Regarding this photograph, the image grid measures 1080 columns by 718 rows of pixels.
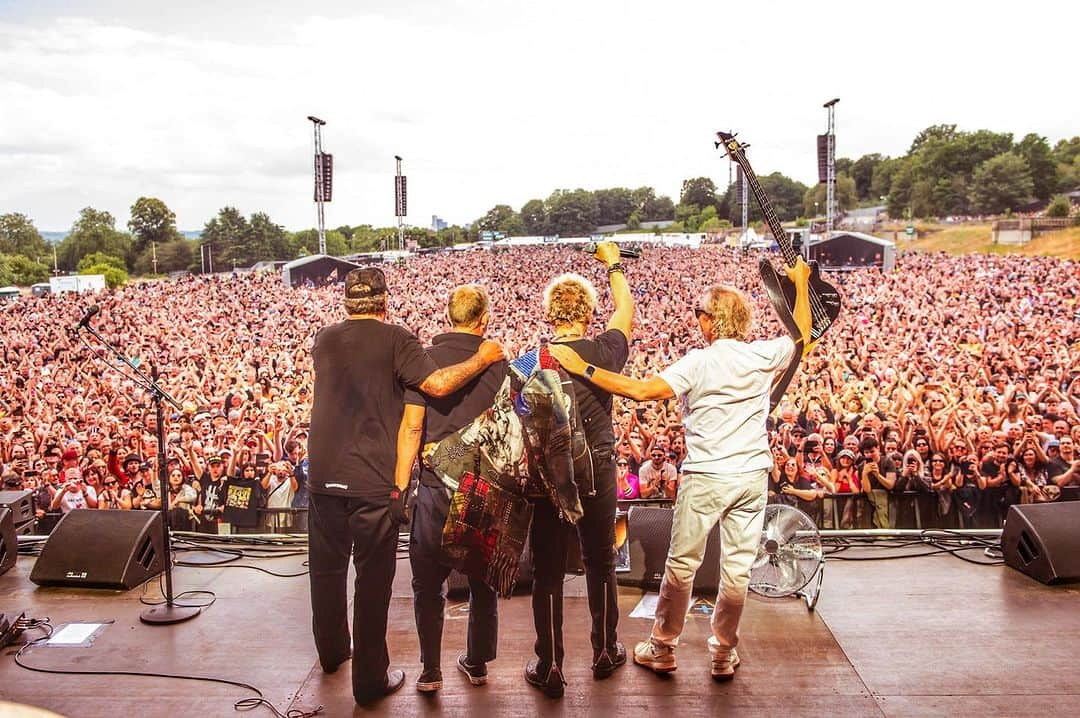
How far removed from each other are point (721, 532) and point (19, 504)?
3765 mm

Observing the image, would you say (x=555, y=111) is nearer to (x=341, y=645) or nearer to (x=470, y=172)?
(x=470, y=172)

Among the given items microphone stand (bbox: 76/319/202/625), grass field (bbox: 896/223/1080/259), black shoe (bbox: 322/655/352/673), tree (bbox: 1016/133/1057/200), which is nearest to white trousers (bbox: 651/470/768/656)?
black shoe (bbox: 322/655/352/673)

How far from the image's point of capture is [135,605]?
341cm

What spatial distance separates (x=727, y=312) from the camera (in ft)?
8.21

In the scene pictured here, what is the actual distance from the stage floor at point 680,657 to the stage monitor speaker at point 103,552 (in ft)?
0.25

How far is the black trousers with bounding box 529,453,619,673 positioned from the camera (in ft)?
7.69

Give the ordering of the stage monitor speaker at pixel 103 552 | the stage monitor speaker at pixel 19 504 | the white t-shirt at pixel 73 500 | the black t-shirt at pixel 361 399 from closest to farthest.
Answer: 1. the black t-shirt at pixel 361 399
2. the stage monitor speaker at pixel 103 552
3. the stage monitor speaker at pixel 19 504
4. the white t-shirt at pixel 73 500

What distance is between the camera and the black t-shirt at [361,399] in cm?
232

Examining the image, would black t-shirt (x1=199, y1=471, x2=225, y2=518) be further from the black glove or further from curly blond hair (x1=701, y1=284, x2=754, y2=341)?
curly blond hair (x1=701, y1=284, x2=754, y2=341)

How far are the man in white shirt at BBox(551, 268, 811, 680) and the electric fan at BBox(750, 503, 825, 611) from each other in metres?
0.82

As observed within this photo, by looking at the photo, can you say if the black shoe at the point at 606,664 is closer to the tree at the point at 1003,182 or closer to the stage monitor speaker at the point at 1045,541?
the stage monitor speaker at the point at 1045,541

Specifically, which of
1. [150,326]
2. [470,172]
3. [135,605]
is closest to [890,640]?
[135,605]

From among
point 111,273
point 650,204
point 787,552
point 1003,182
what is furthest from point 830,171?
point 111,273

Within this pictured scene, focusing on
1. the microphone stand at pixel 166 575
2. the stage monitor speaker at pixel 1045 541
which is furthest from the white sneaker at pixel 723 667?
the microphone stand at pixel 166 575
